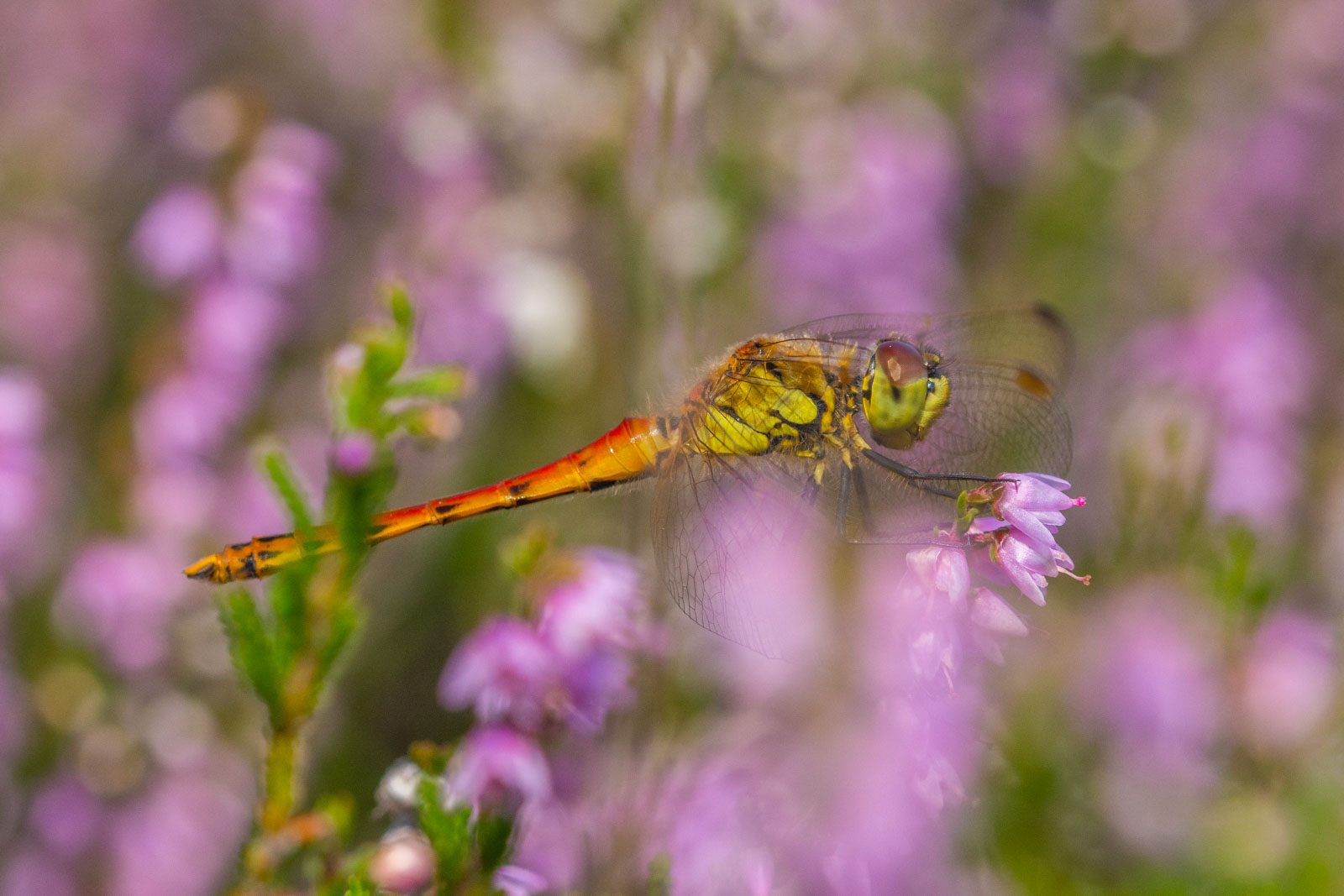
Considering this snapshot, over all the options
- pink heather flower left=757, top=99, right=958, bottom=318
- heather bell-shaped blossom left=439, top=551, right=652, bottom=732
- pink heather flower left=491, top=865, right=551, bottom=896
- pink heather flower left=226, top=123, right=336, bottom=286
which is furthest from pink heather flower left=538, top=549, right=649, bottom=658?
pink heather flower left=757, top=99, right=958, bottom=318

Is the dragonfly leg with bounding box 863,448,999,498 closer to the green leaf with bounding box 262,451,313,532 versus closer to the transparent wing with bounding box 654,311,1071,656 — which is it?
the transparent wing with bounding box 654,311,1071,656

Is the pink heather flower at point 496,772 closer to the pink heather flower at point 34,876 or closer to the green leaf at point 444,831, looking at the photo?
the green leaf at point 444,831

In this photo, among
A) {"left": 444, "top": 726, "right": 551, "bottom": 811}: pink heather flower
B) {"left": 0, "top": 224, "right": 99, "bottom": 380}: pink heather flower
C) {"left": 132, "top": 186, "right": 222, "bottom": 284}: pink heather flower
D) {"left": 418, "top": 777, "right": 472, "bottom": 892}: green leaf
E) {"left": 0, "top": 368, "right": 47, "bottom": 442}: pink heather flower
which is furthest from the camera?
{"left": 0, "top": 224, "right": 99, "bottom": 380}: pink heather flower

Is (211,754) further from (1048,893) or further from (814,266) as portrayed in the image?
(814,266)

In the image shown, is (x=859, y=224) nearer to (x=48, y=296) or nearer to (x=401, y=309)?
(x=401, y=309)

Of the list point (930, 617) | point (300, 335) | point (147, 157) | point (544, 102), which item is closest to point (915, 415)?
point (930, 617)

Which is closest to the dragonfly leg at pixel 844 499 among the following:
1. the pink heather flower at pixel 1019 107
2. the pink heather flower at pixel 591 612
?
the pink heather flower at pixel 591 612
